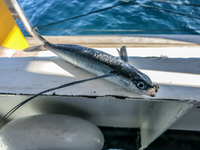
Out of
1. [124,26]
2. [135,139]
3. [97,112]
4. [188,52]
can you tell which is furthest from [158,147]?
[124,26]

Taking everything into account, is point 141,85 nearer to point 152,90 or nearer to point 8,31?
point 152,90

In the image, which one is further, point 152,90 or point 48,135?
point 48,135

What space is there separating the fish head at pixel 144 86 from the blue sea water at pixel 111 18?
9.95ft

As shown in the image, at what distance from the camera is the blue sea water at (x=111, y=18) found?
4.12 meters

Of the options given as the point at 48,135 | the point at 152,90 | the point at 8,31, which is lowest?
the point at 48,135

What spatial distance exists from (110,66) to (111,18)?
12.1 feet

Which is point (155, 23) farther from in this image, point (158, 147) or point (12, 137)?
point (12, 137)

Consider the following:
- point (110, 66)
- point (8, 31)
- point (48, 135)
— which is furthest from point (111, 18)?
point (48, 135)

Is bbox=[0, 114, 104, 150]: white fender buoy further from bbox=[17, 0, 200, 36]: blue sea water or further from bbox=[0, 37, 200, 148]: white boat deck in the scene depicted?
bbox=[17, 0, 200, 36]: blue sea water

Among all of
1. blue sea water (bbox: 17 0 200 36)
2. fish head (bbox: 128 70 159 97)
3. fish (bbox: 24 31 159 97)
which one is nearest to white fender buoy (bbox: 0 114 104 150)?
fish (bbox: 24 31 159 97)

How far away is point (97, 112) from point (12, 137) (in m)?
0.82

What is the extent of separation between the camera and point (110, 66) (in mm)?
1235

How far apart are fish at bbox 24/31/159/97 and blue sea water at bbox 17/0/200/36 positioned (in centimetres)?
261

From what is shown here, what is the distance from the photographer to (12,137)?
121cm
